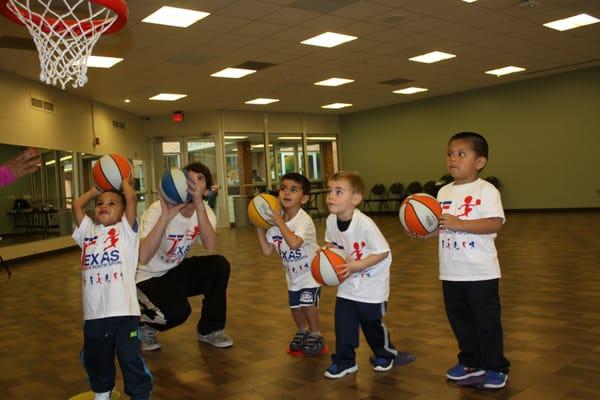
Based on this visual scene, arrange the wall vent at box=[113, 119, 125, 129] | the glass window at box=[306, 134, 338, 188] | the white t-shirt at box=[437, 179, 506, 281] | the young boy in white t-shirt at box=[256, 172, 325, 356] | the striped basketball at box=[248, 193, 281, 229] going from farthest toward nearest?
1. the glass window at box=[306, 134, 338, 188]
2. the wall vent at box=[113, 119, 125, 129]
3. the young boy in white t-shirt at box=[256, 172, 325, 356]
4. the striped basketball at box=[248, 193, 281, 229]
5. the white t-shirt at box=[437, 179, 506, 281]

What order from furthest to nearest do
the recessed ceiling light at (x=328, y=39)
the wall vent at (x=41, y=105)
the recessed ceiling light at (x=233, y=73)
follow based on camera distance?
the recessed ceiling light at (x=233, y=73), the wall vent at (x=41, y=105), the recessed ceiling light at (x=328, y=39)

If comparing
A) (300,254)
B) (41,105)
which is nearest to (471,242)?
(300,254)

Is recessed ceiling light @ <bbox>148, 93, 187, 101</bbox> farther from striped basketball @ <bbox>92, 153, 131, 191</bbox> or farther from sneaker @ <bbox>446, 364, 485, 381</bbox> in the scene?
sneaker @ <bbox>446, 364, 485, 381</bbox>

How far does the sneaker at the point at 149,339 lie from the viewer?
3543 mm

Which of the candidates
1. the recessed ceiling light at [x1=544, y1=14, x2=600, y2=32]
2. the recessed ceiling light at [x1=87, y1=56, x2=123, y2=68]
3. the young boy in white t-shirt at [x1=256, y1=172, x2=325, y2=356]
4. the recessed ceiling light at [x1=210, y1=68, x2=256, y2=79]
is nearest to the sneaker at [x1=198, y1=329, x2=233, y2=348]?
the young boy in white t-shirt at [x1=256, y1=172, x2=325, y2=356]

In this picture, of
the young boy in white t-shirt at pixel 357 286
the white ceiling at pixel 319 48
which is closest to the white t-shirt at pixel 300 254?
the young boy in white t-shirt at pixel 357 286

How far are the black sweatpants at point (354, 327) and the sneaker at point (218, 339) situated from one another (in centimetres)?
93

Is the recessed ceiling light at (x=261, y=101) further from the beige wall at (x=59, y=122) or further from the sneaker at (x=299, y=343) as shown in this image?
the sneaker at (x=299, y=343)

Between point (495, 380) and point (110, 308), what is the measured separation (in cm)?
182

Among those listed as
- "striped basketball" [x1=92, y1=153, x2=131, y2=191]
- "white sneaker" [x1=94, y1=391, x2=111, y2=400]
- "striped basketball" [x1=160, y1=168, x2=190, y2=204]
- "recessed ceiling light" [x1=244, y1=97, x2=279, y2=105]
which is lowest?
"white sneaker" [x1=94, y1=391, x2=111, y2=400]

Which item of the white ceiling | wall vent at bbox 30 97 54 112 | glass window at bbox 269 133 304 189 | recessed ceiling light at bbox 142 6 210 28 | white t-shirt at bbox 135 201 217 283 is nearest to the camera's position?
white t-shirt at bbox 135 201 217 283

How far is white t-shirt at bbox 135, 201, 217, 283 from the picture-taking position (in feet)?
11.1

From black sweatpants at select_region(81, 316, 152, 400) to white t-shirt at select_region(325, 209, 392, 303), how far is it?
41.8 inches

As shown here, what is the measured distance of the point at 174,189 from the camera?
9.57 ft
